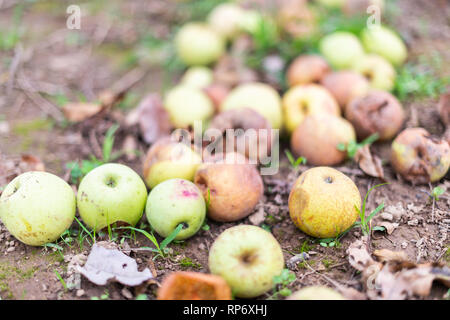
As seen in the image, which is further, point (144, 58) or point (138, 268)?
point (144, 58)

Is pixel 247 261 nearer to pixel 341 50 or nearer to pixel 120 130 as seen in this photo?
pixel 120 130

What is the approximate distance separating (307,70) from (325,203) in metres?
2.04

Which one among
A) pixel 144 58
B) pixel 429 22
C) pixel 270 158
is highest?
pixel 429 22

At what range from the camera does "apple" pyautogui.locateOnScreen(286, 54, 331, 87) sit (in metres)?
4.36

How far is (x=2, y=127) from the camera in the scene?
434cm

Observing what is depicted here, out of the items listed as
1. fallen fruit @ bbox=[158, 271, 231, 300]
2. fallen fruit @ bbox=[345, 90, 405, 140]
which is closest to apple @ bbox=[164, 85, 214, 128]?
fallen fruit @ bbox=[345, 90, 405, 140]

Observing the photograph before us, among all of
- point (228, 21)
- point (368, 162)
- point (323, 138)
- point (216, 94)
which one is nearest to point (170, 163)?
point (323, 138)

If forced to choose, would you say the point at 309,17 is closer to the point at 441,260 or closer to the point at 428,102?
the point at 428,102

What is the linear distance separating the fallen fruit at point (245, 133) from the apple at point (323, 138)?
0.31 metres

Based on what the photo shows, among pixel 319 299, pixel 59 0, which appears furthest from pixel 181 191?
pixel 59 0

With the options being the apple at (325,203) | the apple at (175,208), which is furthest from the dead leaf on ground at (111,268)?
the apple at (325,203)
